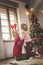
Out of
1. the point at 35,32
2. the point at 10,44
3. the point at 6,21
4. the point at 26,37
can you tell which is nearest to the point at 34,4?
the point at 35,32

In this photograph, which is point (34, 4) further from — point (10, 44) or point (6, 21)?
point (10, 44)

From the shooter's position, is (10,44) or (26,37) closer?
(26,37)

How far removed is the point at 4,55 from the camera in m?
4.87

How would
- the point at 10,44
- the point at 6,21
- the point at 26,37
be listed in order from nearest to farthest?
1. the point at 26,37
2. the point at 10,44
3. the point at 6,21

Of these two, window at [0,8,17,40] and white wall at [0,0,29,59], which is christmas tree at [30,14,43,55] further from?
window at [0,8,17,40]

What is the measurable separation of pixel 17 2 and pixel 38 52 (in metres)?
1.61

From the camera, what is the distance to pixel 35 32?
5.75 meters

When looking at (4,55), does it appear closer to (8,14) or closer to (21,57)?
(21,57)

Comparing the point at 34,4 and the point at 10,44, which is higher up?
the point at 34,4

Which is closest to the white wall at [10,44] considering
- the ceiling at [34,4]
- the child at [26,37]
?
the ceiling at [34,4]

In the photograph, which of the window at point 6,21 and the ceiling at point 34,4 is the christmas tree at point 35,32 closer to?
the ceiling at point 34,4

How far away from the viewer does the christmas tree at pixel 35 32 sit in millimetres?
5682

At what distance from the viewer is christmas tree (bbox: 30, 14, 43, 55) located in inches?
224

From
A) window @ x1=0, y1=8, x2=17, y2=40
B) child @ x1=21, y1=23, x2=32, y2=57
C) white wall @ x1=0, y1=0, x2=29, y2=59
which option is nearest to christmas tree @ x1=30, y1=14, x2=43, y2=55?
white wall @ x1=0, y1=0, x2=29, y2=59
